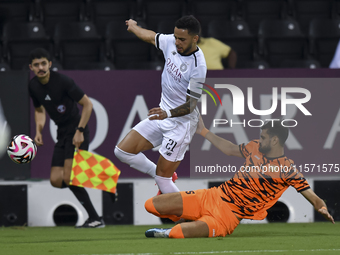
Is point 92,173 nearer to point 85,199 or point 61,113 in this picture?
point 85,199

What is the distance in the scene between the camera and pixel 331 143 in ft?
24.4

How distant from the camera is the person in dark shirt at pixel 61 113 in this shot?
6840mm

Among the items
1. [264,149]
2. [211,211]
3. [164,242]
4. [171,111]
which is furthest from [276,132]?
[164,242]

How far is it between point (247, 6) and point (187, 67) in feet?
15.8

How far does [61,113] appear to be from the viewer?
701 cm

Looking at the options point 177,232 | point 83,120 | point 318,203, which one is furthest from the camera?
point 83,120

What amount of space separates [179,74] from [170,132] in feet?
1.98

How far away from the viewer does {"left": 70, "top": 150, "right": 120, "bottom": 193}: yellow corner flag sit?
7008 mm

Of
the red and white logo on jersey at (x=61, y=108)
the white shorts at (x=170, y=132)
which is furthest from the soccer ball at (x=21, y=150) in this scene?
the white shorts at (x=170, y=132)

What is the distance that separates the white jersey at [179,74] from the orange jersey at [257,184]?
36.1 inches

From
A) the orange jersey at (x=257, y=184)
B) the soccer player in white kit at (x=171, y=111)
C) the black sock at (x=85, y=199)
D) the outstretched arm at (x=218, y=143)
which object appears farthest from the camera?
the black sock at (x=85, y=199)

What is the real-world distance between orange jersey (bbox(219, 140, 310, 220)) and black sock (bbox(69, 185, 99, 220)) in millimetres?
2018

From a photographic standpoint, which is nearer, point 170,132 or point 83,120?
point 170,132

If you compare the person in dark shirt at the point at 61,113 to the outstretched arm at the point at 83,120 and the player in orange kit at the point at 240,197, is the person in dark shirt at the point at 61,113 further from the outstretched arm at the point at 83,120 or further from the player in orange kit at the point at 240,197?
the player in orange kit at the point at 240,197
